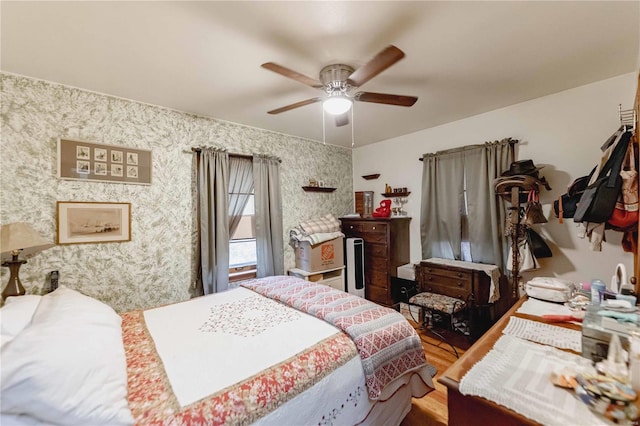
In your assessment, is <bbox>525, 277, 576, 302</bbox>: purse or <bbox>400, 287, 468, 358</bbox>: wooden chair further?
<bbox>400, 287, 468, 358</bbox>: wooden chair

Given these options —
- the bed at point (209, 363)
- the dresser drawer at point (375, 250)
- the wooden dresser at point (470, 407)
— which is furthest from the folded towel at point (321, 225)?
the wooden dresser at point (470, 407)

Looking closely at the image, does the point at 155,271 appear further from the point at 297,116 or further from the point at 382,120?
the point at 382,120

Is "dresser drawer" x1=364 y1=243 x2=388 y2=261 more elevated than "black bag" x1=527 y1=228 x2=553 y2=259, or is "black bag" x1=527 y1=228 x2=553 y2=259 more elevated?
"black bag" x1=527 y1=228 x2=553 y2=259

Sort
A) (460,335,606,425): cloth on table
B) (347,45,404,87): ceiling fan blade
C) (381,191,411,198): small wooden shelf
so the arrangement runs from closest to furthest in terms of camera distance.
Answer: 1. (460,335,606,425): cloth on table
2. (347,45,404,87): ceiling fan blade
3. (381,191,411,198): small wooden shelf

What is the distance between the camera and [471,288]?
268 centimetres

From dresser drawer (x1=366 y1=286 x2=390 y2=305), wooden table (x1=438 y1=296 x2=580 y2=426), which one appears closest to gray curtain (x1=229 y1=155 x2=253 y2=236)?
dresser drawer (x1=366 y1=286 x2=390 y2=305)

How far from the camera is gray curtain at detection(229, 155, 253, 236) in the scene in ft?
10.7

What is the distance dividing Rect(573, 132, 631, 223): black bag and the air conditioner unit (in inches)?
97.5

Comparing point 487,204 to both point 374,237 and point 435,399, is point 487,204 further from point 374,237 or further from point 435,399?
point 435,399

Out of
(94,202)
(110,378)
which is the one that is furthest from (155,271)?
(110,378)

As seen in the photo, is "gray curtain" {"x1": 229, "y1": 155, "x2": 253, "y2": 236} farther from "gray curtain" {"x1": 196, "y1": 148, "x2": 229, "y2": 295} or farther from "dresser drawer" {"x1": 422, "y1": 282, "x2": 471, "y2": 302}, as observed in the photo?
"dresser drawer" {"x1": 422, "y1": 282, "x2": 471, "y2": 302}

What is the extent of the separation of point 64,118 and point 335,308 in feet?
9.19

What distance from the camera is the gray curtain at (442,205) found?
323 centimetres

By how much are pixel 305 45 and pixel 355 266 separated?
113 inches
